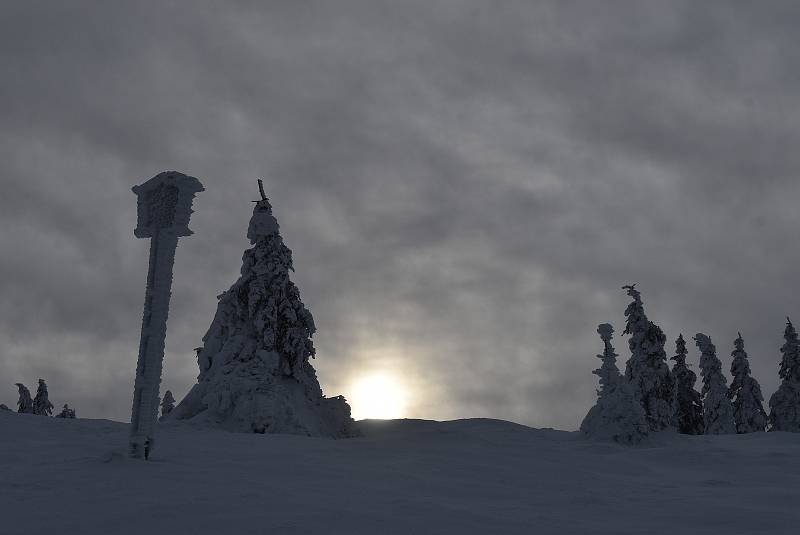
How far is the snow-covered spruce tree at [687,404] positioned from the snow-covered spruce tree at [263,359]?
1549 inches

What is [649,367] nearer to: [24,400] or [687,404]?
[687,404]

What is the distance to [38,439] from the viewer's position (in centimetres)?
1373

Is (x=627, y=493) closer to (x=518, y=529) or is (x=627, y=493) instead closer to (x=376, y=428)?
(x=518, y=529)

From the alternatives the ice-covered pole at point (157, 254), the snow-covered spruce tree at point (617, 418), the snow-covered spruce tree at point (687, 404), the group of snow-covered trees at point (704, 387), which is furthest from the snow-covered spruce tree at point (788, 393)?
the ice-covered pole at point (157, 254)

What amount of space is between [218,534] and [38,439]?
8775 millimetres

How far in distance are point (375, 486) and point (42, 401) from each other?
50.5m

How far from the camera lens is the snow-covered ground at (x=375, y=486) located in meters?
7.41

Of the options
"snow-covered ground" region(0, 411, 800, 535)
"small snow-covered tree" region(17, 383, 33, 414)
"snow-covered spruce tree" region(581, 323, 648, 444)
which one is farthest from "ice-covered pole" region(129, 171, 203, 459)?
"small snow-covered tree" region(17, 383, 33, 414)

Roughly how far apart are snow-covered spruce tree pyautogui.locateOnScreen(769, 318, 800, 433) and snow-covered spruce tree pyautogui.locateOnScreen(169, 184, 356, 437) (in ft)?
128

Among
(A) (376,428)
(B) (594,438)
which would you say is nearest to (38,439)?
(A) (376,428)

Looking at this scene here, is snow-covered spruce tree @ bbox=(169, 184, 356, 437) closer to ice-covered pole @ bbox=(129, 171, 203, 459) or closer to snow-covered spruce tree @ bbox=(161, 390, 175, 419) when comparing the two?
ice-covered pole @ bbox=(129, 171, 203, 459)

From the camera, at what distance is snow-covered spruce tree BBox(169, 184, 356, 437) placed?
72.8 feet

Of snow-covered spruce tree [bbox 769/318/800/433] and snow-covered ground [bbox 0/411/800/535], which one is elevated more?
snow-covered spruce tree [bbox 769/318/800/433]

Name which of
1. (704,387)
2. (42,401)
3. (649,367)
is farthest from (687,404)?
(42,401)
